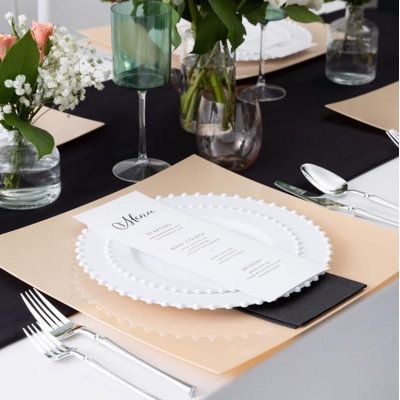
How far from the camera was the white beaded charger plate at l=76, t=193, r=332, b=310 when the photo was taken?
0.98 m

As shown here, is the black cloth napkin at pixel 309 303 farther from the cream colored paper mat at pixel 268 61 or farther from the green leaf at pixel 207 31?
the cream colored paper mat at pixel 268 61

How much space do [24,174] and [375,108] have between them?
68 cm

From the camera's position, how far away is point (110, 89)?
1720 millimetres

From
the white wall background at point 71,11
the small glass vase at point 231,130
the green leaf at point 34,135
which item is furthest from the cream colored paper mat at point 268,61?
the green leaf at point 34,135

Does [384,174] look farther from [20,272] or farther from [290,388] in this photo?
[20,272]

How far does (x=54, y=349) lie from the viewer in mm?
929

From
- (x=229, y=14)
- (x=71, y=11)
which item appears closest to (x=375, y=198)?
(x=229, y=14)

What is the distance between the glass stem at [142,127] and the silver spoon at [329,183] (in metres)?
0.24

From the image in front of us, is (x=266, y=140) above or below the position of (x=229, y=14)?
below

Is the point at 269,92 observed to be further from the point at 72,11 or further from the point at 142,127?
the point at 72,11

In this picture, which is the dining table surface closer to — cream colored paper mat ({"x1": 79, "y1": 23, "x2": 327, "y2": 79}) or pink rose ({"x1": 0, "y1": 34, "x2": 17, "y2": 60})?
cream colored paper mat ({"x1": 79, "y1": 23, "x2": 327, "y2": 79})

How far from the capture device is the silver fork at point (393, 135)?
1.48 metres

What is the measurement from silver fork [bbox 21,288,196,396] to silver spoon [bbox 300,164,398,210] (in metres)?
0.48

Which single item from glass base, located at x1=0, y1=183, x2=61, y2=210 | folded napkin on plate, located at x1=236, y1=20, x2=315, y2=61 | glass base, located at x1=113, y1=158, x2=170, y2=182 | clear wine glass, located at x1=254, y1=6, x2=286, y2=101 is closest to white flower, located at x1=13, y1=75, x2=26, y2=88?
glass base, located at x1=0, y1=183, x2=61, y2=210
